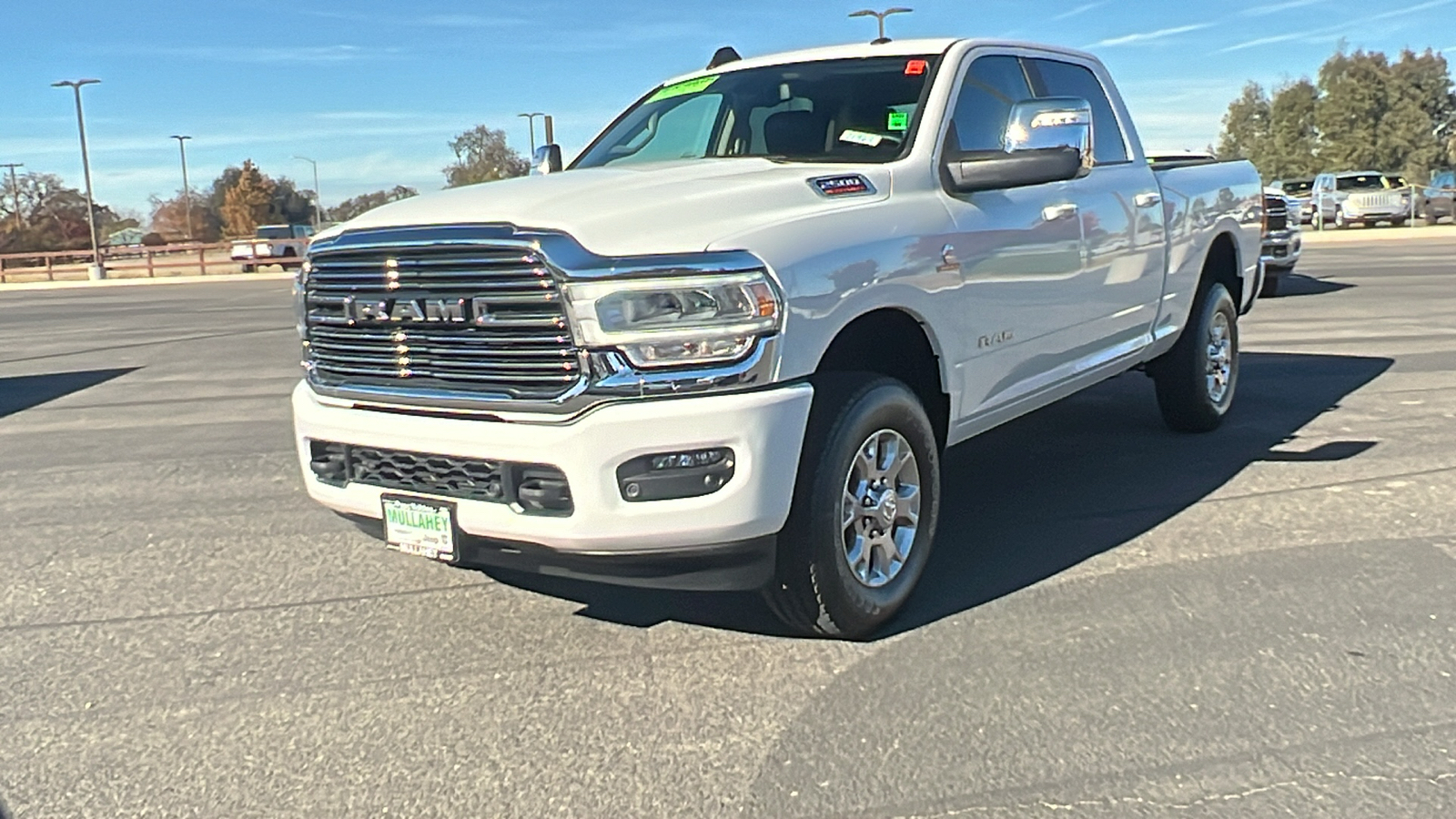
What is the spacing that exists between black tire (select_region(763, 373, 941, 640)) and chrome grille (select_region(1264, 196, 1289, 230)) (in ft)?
37.4

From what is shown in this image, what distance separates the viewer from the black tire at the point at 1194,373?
6.65m

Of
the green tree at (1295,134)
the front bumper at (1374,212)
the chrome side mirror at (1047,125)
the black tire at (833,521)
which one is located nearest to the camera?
the black tire at (833,521)

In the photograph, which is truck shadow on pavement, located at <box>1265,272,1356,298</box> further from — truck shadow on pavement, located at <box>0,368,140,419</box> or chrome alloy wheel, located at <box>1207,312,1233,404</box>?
truck shadow on pavement, located at <box>0,368,140,419</box>

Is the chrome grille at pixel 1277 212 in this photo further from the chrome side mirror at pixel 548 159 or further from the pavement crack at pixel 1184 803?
the pavement crack at pixel 1184 803

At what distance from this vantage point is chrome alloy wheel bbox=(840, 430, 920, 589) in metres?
3.89

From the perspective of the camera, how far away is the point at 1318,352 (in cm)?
1007

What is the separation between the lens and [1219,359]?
6.97 m

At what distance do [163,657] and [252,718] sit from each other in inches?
27.9

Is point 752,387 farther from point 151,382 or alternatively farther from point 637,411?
point 151,382

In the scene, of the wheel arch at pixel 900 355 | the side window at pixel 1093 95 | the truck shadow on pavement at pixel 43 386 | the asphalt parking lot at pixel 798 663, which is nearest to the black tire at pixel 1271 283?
the asphalt parking lot at pixel 798 663

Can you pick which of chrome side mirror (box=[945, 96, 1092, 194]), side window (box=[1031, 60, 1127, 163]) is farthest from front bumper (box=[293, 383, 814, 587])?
side window (box=[1031, 60, 1127, 163])

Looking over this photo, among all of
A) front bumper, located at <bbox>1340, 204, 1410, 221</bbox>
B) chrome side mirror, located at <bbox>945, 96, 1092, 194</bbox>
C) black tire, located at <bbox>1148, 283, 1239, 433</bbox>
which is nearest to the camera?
chrome side mirror, located at <bbox>945, 96, 1092, 194</bbox>

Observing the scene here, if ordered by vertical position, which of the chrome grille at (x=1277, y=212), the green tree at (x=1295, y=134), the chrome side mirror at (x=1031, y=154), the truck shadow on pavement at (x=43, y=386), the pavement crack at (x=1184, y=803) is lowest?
the pavement crack at (x=1184, y=803)

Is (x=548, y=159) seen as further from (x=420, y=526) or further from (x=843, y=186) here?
(x=420, y=526)
